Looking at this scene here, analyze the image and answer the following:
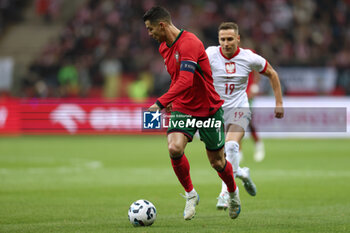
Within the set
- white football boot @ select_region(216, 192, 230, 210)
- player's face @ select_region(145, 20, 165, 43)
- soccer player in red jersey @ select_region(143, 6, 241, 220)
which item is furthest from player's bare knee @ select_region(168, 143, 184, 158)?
white football boot @ select_region(216, 192, 230, 210)

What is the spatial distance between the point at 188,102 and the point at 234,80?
1678mm

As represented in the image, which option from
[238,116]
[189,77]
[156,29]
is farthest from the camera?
[238,116]

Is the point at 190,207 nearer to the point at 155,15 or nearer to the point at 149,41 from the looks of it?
the point at 155,15

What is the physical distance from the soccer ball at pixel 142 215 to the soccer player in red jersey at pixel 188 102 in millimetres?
417

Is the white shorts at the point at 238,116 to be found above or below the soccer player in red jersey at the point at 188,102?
below

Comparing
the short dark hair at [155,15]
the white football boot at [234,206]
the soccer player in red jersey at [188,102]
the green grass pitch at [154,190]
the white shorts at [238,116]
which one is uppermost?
the short dark hair at [155,15]

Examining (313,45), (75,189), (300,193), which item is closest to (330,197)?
(300,193)

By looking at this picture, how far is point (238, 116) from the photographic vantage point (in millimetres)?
9117

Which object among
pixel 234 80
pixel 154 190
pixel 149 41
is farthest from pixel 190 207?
pixel 149 41

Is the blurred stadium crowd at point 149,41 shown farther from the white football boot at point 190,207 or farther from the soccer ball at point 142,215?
the soccer ball at point 142,215

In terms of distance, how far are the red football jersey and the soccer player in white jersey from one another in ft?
4.38

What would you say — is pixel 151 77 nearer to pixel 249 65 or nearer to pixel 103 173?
pixel 103 173

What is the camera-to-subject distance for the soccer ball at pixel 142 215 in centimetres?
717

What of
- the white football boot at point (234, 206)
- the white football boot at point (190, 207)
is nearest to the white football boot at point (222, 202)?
the white football boot at point (234, 206)
